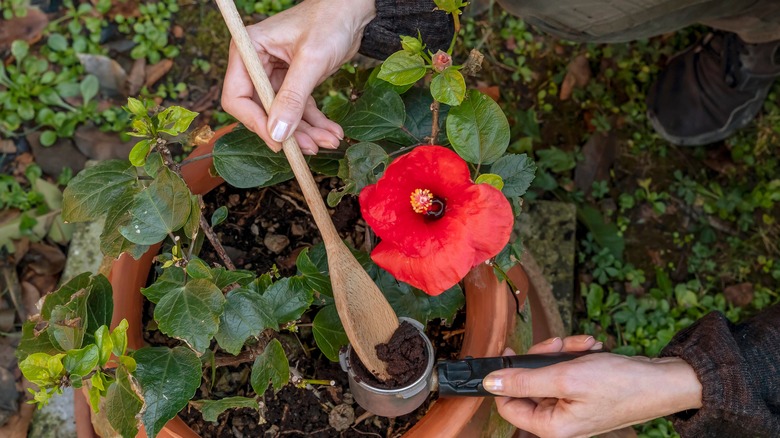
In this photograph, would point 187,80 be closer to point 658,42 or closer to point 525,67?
point 525,67

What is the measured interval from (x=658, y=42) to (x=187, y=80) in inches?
52.1

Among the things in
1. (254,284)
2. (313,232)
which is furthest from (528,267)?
(254,284)

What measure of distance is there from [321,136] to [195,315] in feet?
0.98

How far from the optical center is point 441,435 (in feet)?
3.16

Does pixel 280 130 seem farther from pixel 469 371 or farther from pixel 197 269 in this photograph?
pixel 469 371

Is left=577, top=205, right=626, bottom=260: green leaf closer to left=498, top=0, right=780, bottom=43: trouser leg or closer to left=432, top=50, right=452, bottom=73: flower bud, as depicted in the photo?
left=498, top=0, right=780, bottom=43: trouser leg

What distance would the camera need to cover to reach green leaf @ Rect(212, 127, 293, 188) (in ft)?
3.03

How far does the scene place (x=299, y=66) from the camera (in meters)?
0.94

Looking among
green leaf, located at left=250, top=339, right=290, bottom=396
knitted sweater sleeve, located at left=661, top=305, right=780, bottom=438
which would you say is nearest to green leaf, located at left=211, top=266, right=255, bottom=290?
green leaf, located at left=250, top=339, right=290, bottom=396

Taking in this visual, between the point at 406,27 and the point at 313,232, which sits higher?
the point at 406,27

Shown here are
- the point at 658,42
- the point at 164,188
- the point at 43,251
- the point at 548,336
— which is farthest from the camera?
the point at 658,42

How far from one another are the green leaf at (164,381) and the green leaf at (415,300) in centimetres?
30

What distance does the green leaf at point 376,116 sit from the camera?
936 mm

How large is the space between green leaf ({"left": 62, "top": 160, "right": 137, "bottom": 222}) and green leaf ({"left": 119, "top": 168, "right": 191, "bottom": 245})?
2.8 inches
